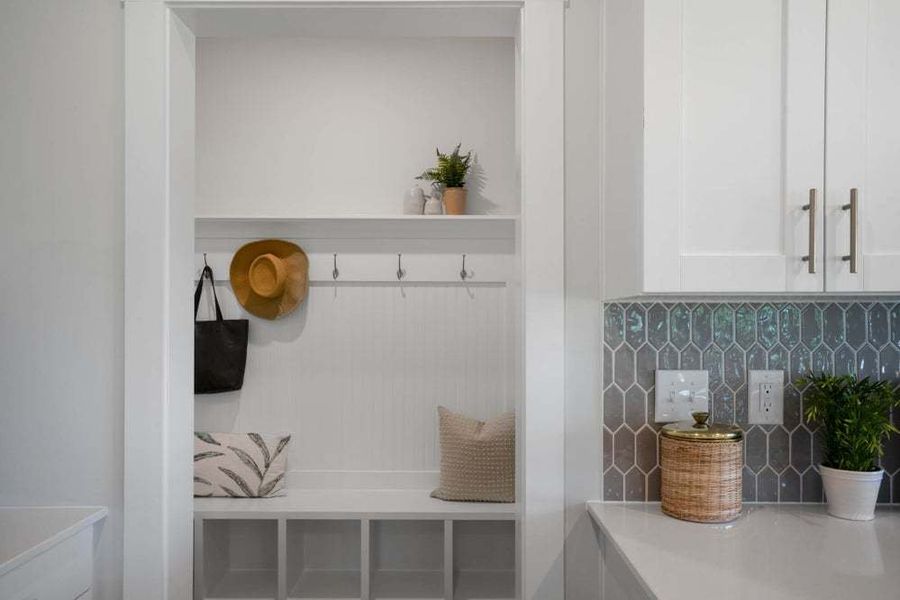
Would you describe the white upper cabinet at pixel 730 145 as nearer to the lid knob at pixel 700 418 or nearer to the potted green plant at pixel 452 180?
the lid knob at pixel 700 418

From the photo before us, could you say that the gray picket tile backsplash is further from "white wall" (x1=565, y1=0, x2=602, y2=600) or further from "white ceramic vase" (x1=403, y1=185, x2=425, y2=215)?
"white ceramic vase" (x1=403, y1=185, x2=425, y2=215)

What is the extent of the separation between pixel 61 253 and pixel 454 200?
1.45 m

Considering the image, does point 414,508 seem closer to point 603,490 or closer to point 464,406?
point 464,406

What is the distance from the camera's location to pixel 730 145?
3.92ft

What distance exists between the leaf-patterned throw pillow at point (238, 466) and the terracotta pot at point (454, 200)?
1.18m

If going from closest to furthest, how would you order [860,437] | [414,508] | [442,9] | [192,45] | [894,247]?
[894,247] < [860,437] < [442,9] < [192,45] < [414,508]

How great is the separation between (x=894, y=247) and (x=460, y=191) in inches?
64.7

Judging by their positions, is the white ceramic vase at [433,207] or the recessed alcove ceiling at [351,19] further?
the white ceramic vase at [433,207]

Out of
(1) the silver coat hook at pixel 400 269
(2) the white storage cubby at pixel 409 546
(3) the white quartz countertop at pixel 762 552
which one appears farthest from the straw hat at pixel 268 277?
(3) the white quartz countertop at pixel 762 552

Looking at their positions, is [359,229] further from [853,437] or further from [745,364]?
[853,437]

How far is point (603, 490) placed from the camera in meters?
1.49

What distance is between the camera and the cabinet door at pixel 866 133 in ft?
3.88

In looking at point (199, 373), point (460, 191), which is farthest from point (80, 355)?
point (460, 191)

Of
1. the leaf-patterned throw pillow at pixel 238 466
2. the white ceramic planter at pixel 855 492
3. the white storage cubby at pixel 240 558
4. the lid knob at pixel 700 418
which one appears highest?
the lid knob at pixel 700 418
